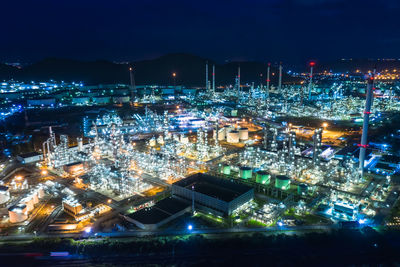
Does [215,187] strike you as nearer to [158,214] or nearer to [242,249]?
[158,214]

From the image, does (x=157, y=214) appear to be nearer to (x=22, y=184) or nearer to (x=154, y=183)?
(x=154, y=183)

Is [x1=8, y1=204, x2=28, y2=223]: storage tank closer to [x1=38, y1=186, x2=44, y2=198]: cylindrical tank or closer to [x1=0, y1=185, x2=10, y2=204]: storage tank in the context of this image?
[x1=38, y1=186, x2=44, y2=198]: cylindrical tank

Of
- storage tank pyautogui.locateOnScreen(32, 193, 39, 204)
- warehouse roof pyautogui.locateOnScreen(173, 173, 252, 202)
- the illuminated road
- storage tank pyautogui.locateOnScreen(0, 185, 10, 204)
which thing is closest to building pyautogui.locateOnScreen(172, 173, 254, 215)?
warehouse roof pyautogui.locateOnScreen(173, 173, 252, 202)

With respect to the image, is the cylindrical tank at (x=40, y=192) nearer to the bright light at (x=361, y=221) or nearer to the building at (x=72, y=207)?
the building at (x=72, y=207)

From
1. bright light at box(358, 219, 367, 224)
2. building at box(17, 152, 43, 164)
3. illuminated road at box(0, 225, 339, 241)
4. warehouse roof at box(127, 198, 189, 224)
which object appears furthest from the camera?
building at box(17, 152, 43, 164)

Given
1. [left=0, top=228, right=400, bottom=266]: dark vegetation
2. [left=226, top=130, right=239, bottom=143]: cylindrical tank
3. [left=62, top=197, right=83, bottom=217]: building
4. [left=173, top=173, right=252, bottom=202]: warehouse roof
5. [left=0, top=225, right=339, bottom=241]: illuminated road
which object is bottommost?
[left=0, top=228, right=400, bottom=266]: dark vegetation

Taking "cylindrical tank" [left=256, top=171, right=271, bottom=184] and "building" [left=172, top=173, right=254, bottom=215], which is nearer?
"building" [left=172, top=173, right=254, bottom=215]
